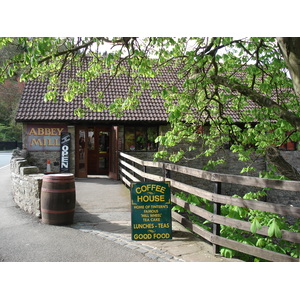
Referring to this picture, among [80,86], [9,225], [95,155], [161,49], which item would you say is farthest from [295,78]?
[95,155]

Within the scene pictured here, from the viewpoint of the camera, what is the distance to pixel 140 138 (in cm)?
1549

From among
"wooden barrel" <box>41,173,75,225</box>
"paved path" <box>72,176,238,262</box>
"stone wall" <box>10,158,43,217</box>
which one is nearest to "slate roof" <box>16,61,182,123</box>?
"paved path" <box>72,176,238,262</box>

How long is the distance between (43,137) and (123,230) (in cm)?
984

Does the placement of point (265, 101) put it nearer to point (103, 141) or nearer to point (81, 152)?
point (81, 152)

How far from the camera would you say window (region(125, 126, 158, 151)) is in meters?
15.4

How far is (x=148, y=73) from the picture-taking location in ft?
20.2

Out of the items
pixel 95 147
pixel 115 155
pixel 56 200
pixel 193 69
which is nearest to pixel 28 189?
pixel 56 200

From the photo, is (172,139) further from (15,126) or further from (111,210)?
(15,126)

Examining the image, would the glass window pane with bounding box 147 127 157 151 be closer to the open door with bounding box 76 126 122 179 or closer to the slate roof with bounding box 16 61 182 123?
the slate roof with bounding box 16 61 182 123

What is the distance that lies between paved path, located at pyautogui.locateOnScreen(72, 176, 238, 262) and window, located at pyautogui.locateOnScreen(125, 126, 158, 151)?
572 cm

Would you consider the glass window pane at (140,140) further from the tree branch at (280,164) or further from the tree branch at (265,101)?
the tree branch at (265,101)

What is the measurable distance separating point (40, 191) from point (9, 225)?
0.83 m

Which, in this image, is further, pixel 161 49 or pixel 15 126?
pixel 15 126

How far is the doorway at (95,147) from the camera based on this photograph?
15.2 m
